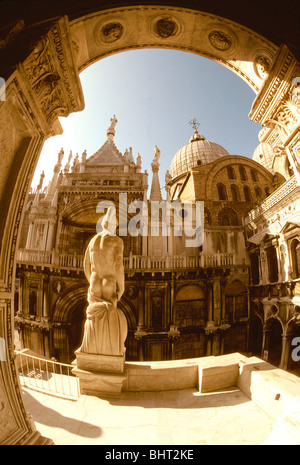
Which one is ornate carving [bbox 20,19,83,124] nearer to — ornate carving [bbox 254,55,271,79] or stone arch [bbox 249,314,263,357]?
ornate carving [bbox 254,55,271,79]

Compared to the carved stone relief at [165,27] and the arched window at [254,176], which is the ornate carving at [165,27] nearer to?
the carved stone relief at [165,27]

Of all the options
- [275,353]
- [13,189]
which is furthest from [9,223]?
[275,353]

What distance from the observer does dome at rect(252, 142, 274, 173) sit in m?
28.7

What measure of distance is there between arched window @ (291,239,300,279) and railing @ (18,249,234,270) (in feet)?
14.5

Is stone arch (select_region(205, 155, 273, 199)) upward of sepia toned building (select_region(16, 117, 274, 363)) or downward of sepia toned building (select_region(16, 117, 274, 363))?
upward

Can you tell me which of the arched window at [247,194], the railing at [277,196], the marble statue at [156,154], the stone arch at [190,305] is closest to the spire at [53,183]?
the marble statue at [156,154]

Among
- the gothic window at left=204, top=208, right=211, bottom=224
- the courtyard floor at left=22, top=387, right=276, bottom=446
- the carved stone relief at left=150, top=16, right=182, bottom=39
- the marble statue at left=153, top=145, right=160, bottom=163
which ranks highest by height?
the marble statue at left=153, top=145, right=160, bottom=163

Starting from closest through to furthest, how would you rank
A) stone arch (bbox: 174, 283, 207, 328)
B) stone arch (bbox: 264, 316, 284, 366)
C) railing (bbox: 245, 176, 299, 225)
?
railing (bbox: 245, 176, 299, 225) < stone arch (bbox: 264, 316, 284, 366) < stone arch (bbox: 174, 283, 207, 328)

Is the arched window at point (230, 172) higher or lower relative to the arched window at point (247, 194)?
higher

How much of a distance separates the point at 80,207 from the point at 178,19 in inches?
531

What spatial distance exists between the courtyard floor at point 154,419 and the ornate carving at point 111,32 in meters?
6.38

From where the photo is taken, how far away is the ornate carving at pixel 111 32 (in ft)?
12.0

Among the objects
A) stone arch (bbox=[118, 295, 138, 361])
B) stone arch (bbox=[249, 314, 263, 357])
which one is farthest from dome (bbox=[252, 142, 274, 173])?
stone arch (bbox=[118, 295, 138, 361])

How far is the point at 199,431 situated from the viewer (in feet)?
8.79
